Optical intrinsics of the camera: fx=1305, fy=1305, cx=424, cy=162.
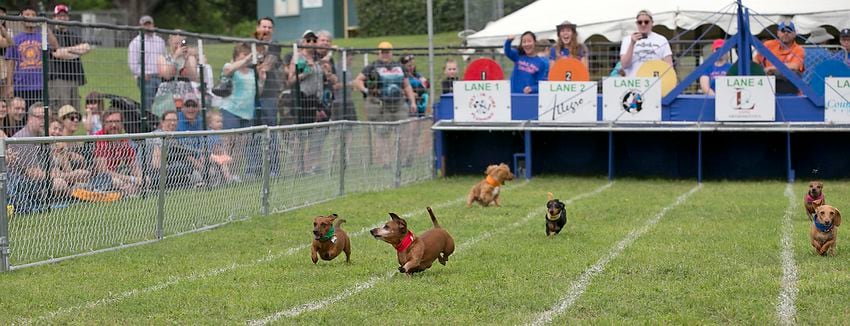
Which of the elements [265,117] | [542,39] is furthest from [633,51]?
[265,117]

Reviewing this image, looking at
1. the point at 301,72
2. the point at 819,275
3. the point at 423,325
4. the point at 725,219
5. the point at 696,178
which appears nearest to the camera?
the point at 423,325

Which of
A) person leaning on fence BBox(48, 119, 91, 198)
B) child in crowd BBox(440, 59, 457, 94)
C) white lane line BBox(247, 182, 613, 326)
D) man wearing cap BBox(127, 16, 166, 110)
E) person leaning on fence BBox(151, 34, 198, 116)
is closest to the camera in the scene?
white lane line BBox(247, 182, 613, 326)

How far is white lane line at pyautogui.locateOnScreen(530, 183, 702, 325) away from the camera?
808 centimetres

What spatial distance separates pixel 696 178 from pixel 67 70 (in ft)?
31.0

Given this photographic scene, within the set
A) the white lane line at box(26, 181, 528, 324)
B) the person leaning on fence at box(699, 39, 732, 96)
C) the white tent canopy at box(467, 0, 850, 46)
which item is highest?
the white tent canopy at box(467, 0, 850, 46)

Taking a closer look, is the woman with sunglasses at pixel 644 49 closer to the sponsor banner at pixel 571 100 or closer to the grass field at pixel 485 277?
the sponsor banner at pixel 571 100

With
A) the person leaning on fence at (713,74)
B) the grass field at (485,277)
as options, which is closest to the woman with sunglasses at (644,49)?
the person leaning on fence at (713,74)

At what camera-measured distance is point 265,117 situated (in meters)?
19.8

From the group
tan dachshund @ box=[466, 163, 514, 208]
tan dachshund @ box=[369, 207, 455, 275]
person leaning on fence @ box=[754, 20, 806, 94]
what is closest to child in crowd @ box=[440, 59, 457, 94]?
person leaning on fence @ box=[754, 20, 806, 94]

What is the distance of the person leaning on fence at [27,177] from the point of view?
1052cm

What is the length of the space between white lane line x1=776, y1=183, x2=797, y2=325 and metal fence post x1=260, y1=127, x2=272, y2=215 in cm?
562

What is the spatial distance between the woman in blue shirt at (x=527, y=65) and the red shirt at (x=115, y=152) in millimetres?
9770

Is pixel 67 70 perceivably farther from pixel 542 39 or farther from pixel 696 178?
pixel 542 39

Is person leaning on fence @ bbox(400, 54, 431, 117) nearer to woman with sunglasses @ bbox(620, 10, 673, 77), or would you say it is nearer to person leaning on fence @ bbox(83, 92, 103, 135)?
woman with sunglasses @ bbox(620, 10, 673, 77)
